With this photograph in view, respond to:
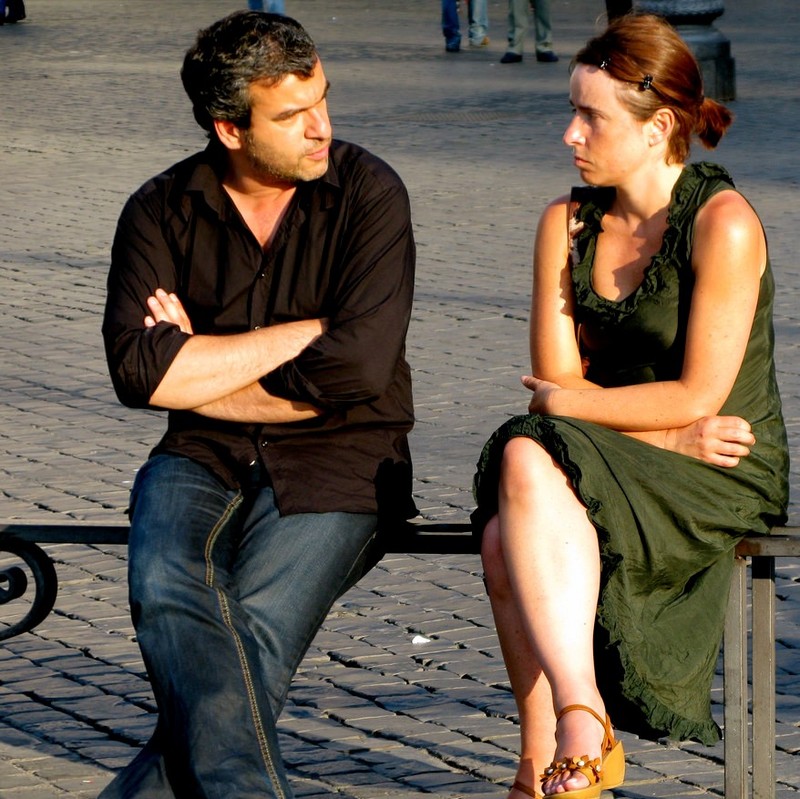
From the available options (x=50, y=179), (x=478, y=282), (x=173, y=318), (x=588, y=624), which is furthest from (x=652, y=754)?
(x=50, y=179)

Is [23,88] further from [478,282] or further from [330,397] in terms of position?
[330,397]

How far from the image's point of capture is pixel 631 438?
10.7ft

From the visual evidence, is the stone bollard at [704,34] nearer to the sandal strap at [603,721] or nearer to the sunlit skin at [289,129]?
the sunlit skin at [289,129]

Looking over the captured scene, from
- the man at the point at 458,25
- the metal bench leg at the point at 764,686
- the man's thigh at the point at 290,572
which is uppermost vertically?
the man's thigh at the point at 290,572

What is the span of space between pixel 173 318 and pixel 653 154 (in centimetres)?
104

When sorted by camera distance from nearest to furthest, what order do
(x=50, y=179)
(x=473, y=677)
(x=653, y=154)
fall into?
(x=653, y=154) < (x=473, y=677) < (x=50, y=179)

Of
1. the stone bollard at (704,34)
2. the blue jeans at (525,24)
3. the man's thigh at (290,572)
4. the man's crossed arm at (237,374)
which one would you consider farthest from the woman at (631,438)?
the blue jeans at (525,24)

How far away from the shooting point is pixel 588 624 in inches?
118

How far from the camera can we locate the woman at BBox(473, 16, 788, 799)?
3.01 metres

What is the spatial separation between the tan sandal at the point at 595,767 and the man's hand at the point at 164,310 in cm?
119

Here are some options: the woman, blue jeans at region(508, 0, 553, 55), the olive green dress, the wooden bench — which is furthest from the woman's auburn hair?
blue jeans at region(508, 0, 553, 55)

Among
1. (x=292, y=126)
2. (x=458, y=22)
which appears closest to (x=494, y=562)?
(x=292, y=126)

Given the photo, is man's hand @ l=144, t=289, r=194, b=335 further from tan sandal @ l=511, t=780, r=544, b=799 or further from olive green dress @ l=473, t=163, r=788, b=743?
tan sandal @ l=511, t=780, r=544, b=799

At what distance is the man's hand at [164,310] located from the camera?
351cm
